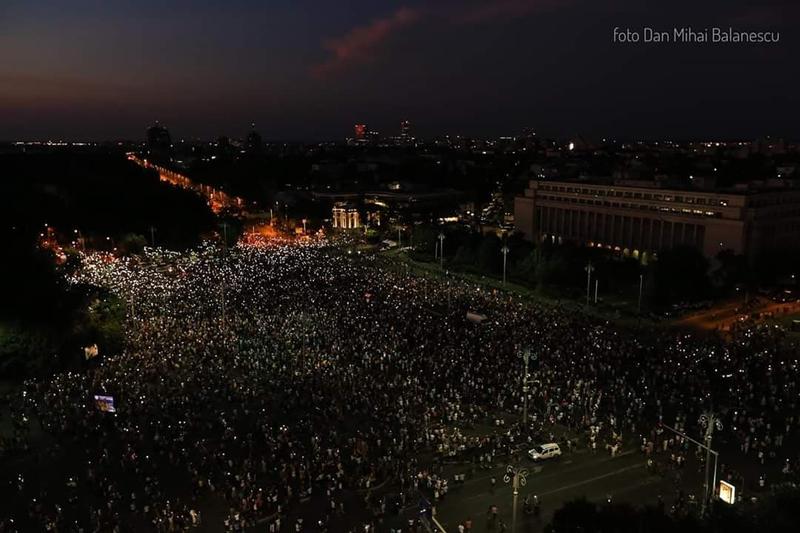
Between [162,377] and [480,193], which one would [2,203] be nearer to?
[162,377]

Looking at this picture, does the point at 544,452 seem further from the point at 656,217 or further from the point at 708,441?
the point at 656,217

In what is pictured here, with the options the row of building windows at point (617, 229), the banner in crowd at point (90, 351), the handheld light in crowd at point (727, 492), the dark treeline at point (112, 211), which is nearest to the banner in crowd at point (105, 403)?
the banner in crowd at point (90, 351)

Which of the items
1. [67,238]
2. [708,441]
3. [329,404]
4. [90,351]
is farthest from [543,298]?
[67,238]

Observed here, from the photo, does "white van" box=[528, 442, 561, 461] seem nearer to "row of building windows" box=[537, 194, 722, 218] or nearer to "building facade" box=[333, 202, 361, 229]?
"row of building windows" box=[537, 194, 722, 218]

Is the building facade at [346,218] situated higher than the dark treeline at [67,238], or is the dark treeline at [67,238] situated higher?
the dark treeline at [67,238]

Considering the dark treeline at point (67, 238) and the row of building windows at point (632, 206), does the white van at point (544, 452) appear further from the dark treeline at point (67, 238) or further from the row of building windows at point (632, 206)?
the row of building windows at point (632, 206)

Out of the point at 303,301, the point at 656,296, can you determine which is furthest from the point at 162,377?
the point at 656,296

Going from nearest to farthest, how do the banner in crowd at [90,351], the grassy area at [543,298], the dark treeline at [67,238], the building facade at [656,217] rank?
1. the dark treeline at [67,238]
2. the banner in crowd at [90,351]
3. the grassy area at [543,298]
4. the building facade at [656,217]
